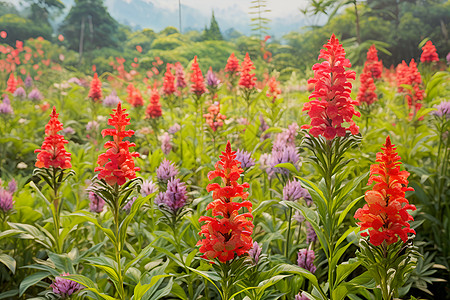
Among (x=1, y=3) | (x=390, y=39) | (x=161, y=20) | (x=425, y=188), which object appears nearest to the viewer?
(x=425, y=188)

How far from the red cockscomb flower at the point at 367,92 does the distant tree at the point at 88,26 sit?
17.1m

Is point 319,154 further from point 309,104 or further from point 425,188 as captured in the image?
point 425,188

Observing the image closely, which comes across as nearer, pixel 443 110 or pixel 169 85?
pixel 443 110

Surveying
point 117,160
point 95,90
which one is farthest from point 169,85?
point 117,160

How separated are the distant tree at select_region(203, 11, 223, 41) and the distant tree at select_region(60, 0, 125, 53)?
5041mm

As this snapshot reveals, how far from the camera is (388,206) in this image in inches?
51.7

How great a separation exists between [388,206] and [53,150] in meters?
1.71

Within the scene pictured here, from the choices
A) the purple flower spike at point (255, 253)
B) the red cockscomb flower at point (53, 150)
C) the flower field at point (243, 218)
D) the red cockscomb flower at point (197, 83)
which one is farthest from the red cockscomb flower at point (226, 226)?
the red cockscomb flower at point (197, 83)

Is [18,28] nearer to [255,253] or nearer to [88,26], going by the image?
[88,26]

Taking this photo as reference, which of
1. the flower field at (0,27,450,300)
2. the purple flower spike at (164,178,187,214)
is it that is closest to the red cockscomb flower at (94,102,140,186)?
the flower field at (0,27,450,300)

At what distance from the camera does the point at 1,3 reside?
1769 centimetres

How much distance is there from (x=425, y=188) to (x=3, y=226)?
3.26 meters

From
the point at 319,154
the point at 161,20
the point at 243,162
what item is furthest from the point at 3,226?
the point at 161,20

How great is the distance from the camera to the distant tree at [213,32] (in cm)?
1759
